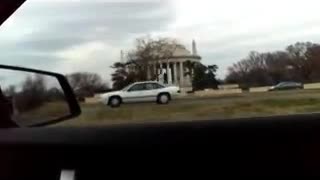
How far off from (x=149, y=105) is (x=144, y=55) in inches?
5.1

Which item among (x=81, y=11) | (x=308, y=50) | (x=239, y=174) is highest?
(x=81, y=11)

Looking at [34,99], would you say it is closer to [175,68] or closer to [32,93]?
[32,93]

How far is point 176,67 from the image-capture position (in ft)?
5.57

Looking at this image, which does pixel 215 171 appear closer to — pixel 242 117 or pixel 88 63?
pixel 242 117

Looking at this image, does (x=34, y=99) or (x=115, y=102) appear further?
(x=34, y=99)

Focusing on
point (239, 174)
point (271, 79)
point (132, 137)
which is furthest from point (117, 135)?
point (271, 79)

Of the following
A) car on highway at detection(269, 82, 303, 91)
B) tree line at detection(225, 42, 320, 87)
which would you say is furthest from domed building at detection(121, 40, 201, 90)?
Answer: car on highway at detection(269, 82, 303, 91)

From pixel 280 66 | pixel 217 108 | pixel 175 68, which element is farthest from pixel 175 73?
pixel 280 66

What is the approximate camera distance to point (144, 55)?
5.51 feet

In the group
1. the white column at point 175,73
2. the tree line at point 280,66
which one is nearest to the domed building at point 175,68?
the white column at point 175,73

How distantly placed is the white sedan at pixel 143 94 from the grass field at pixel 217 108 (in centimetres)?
2

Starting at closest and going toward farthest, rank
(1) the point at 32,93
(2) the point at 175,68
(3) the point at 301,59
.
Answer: (3) the point at 301,59
(2) the point at 175,68
(1) the point at 32,93

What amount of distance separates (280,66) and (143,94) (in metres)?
0.34

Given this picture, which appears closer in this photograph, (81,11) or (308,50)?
(308,50)
